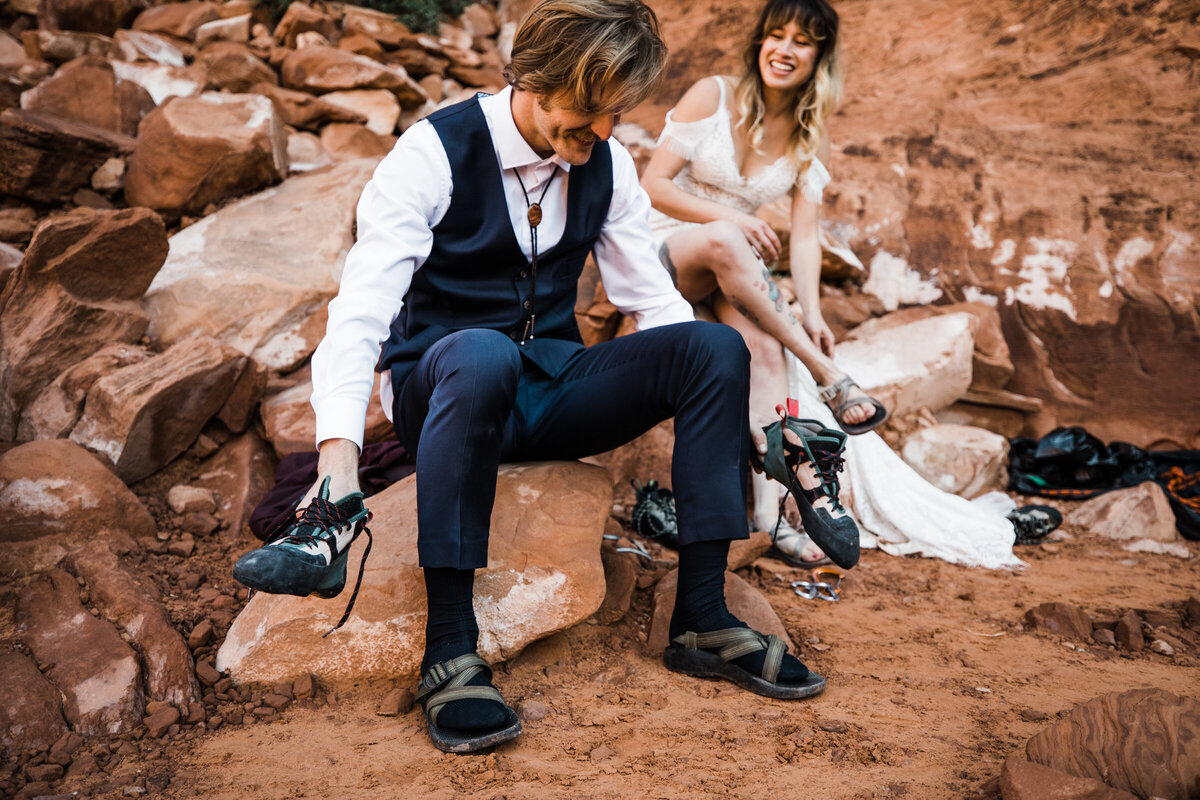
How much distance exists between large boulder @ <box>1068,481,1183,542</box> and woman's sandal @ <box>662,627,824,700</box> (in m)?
2.34

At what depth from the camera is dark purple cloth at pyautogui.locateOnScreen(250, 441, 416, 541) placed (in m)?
2.38

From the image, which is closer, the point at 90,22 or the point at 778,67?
the point at 778,67

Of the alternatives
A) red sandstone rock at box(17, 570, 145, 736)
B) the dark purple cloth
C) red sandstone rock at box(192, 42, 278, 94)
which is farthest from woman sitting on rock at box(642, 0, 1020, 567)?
red sandstone rock at box(192, 42, 278, 94)

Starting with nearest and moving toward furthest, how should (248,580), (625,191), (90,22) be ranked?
(248,580), (625,191), (90,22)

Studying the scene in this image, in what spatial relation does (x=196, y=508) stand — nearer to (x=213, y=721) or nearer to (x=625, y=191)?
(x=213, y=721)

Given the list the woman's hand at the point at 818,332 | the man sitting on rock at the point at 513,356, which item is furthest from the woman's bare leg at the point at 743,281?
the man sitting on rock at the point at 513,356

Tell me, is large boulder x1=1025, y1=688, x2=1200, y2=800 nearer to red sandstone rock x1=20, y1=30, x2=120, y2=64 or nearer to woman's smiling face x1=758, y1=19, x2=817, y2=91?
woman's smiling face x1=758, y1=19, x2=817, y2=91

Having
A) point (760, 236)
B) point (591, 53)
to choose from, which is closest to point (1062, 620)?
point (760, 236)

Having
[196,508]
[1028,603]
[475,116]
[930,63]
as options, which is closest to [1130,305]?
[930,63]

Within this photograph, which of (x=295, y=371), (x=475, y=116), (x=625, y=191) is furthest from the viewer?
(x=295, y=371)

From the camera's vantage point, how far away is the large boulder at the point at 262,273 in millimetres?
3227

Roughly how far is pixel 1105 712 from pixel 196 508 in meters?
2.41

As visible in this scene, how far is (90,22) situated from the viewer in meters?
5.33

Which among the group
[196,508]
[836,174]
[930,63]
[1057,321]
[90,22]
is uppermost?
[930,63]
